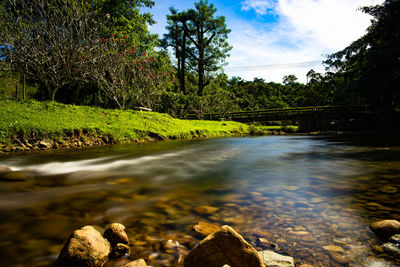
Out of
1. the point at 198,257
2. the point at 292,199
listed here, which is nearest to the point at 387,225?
the point at 292,199

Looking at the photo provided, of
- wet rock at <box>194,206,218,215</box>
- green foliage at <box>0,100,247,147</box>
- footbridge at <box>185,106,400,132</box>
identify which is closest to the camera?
wet rock at <box>194,206,218,215</box>

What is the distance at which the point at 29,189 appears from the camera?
396 centimetres

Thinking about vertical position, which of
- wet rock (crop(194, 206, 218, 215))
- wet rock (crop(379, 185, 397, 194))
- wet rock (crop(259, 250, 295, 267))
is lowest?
wet rock (crop(194, 206, 218, 215))

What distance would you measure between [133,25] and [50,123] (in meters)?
14.5

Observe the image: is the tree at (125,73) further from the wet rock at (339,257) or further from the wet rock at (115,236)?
the wet rock at (339,257)

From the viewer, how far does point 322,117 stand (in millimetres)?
30047

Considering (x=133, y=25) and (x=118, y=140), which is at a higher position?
(x=133, y=25)

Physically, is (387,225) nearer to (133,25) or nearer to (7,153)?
(7,153)

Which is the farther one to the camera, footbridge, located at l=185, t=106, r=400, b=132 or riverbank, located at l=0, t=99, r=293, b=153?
footbridge, located at l=185, t=106, r=400, b=132

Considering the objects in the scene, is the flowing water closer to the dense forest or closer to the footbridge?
the dense forest

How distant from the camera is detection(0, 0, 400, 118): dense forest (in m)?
12.8

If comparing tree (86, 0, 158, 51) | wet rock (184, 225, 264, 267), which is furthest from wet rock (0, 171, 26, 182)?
tree (86, 0, 158, 51)

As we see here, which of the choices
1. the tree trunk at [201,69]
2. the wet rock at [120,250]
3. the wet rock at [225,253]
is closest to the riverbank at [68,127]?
the wet rock at [120,250]

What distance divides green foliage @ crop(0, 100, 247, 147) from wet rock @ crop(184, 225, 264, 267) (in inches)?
350
